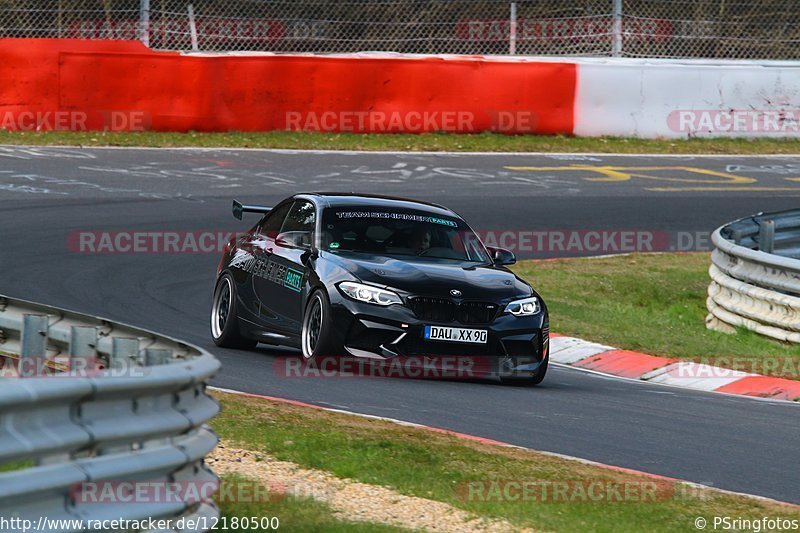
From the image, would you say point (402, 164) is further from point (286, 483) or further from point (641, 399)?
point (286, 483)

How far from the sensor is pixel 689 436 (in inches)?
345

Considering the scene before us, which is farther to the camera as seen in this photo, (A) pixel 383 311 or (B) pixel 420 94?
(B) pixel 420 94

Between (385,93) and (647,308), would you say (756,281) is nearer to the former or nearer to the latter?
(647,308)

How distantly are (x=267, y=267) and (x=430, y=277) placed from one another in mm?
1667

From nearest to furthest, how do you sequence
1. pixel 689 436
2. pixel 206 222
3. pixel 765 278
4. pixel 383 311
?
pixel 689 436
pixel 383 311
pixel 765 278
pixel 206 222

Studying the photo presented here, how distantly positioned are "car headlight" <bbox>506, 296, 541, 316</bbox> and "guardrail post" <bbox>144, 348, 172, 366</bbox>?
562 centimetres

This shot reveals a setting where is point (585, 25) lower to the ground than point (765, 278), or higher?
higher

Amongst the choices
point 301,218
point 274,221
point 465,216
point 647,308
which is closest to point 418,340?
point 301,218

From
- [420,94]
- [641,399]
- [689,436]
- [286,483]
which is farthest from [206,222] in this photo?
[286,483]

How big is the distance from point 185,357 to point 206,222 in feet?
41.7

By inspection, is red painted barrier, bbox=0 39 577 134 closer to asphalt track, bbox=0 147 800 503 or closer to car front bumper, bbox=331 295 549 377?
asphalt track, bbox=0 147 800 503

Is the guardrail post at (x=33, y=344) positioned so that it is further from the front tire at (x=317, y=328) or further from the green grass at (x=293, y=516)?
the front tire at (x=317, y=328)

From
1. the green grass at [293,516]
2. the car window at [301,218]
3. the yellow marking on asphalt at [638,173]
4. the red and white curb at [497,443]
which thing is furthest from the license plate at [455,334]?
the yellow marking on asphalt at [638,173]

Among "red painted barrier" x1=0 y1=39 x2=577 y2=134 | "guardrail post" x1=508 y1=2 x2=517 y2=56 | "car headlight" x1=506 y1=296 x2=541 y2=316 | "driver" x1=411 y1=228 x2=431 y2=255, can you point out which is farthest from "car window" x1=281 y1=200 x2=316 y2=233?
"guardrail post" x1=508 y1=2 x2=517 y2=56
